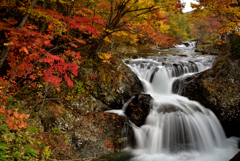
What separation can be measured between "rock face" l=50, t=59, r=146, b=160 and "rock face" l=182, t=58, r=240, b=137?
396 cm

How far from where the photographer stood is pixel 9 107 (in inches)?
178

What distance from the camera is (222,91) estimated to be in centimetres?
877

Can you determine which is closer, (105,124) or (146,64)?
(105,124)

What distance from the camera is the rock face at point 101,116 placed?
19.7ft

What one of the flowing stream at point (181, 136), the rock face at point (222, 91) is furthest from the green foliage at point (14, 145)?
the rock face at point (222, 91)

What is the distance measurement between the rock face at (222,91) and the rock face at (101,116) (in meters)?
3.96

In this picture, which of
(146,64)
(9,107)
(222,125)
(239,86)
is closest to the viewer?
(9,107)

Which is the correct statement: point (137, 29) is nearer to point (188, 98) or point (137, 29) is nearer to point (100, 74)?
point (100, 74)

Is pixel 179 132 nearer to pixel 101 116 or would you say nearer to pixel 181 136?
pixel 181 136

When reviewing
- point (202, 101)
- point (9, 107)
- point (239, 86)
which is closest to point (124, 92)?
point (202, 101)

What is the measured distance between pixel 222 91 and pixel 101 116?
308 inches

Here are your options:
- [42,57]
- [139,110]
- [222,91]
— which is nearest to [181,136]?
[139,110]

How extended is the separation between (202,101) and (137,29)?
6260mm

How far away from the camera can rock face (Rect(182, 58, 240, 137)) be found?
827 cm
